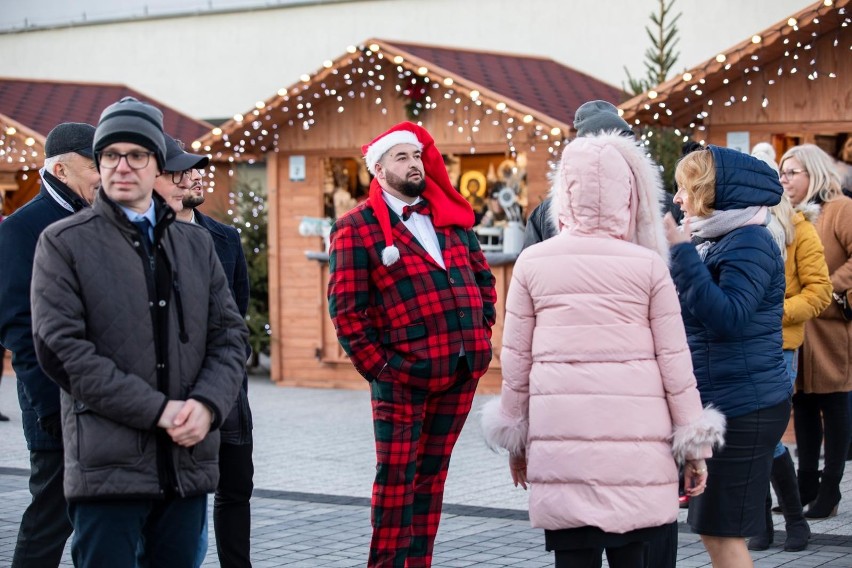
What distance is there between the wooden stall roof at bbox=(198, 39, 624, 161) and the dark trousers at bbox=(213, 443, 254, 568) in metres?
7.73

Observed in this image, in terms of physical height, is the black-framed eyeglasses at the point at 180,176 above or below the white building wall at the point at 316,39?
below

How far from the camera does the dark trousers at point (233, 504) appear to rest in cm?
566

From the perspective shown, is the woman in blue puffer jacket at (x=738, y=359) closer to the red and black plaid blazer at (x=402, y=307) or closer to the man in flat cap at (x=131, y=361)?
the red and black plaid blazer at (x=402, y=307)

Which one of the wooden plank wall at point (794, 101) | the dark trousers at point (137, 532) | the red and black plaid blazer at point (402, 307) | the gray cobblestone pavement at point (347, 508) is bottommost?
the gray cobblestone pavement at point (347, 508)

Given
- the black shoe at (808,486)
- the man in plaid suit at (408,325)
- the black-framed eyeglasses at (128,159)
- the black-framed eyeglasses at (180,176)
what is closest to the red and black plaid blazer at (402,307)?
the man in plaid suit at (408,325)

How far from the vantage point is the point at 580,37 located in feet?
69.5

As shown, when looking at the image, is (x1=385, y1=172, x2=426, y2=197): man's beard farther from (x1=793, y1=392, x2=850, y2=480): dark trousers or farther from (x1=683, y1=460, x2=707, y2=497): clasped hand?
(x1=793, y1=392, x2=850, y2=480): dark trousers

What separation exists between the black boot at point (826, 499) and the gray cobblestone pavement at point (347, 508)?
62 mm

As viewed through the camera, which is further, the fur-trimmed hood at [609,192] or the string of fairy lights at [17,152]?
the string of fairy lights at [17,152]

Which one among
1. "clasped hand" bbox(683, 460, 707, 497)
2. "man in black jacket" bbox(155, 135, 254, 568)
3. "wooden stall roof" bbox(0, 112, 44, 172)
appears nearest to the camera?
"clasped hand" bbox(683, 460, 707, 497)

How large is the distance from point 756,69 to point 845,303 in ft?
13.3

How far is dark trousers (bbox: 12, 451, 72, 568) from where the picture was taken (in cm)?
523

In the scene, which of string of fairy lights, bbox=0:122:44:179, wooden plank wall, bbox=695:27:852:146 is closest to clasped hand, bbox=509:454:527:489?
wooden plank wall, bbox=695:27:852:146

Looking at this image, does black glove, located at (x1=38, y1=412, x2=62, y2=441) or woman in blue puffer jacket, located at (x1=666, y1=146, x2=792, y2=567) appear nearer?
black glove, located at (x1=38, y1=412, x2=62, y2=441)
